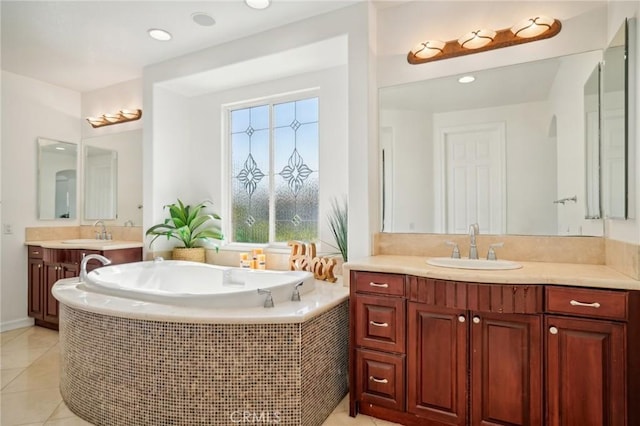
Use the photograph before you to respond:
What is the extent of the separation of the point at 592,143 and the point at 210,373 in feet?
7.95

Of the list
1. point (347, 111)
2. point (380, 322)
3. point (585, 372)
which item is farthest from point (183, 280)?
point (585, 372)

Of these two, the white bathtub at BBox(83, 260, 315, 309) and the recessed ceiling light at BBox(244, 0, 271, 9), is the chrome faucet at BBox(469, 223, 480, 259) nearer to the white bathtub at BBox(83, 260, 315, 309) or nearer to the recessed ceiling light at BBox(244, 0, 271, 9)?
the white bathtub at BBox(83, 260, 315, 309)

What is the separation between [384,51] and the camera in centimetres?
262

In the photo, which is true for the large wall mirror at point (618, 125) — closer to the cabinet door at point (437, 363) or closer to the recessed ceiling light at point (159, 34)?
the cabinet door at point (437, 363)

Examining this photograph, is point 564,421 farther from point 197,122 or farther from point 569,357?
point 197,122

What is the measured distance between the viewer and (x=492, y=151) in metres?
2.31

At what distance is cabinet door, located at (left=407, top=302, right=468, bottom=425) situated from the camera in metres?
1.81

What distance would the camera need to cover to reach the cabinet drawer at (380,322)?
6.46ft

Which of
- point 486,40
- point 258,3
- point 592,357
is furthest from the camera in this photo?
point 258,3

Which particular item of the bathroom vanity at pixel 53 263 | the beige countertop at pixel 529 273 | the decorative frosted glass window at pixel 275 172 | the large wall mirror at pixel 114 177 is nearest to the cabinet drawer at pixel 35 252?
the bathroom vanity at pixel 53 263

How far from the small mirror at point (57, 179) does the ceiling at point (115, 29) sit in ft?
2.78

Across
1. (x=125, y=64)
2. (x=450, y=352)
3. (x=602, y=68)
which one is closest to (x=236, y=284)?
(x=450, y=352)

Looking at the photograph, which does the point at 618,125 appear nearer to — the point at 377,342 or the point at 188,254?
the point at 377,342
